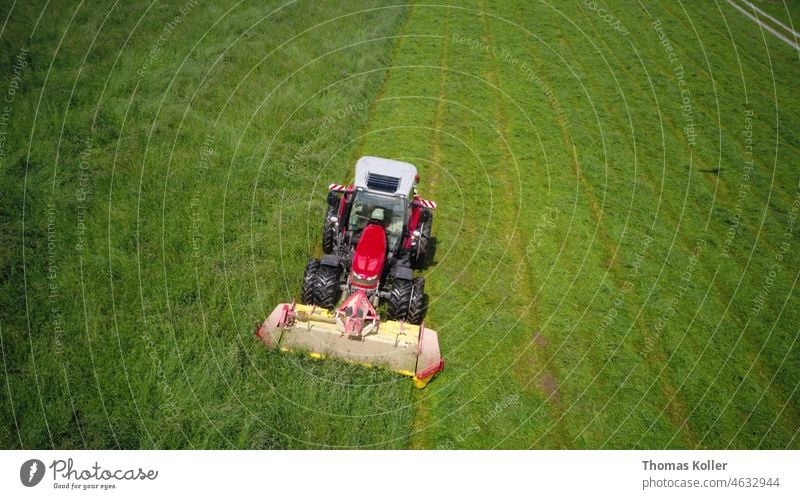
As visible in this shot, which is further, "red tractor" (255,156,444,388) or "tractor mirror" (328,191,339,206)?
"tractor mirror" (328,191,339,206)

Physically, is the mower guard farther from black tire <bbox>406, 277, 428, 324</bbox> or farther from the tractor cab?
the tractor cab

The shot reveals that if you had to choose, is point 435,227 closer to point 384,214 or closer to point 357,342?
point 384,214

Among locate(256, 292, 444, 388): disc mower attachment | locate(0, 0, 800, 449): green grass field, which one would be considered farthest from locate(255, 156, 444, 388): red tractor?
locate(0, 0, 800, 449): green grass field

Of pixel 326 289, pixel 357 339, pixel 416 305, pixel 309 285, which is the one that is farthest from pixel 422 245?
pixel 357 339

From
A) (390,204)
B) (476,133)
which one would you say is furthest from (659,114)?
(390,204)

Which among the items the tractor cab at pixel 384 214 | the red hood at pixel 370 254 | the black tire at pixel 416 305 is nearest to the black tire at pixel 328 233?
the tractor cab at pixel 384 214

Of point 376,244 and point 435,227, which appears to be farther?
point 435,227

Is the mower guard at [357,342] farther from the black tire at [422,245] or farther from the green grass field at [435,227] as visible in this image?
the black tire at [422,245]
